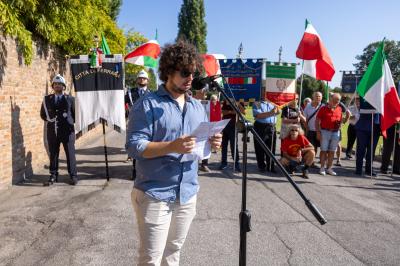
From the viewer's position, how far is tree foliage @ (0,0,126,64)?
6293mm

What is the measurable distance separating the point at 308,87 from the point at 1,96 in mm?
49396

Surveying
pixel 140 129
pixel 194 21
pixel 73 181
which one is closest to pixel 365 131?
pixel 73 181

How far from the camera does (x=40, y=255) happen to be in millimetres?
3895

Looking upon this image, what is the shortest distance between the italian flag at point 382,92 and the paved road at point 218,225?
1634 mm

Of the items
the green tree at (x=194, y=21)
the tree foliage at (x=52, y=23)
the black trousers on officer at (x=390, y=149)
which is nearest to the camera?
the tree foliage at (x=52, y=23)

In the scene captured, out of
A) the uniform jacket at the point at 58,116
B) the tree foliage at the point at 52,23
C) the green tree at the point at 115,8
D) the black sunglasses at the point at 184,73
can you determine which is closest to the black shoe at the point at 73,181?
the uniform jacket at the point at 58,116

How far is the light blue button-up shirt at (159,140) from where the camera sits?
2318mm

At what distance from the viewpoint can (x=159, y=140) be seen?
239cm

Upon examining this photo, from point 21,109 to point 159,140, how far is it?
596 centimetres

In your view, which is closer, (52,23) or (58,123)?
(58,123)

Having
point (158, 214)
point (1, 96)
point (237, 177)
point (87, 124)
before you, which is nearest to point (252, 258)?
point (158, 214)

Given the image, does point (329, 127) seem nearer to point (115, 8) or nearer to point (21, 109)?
point (21, 109)

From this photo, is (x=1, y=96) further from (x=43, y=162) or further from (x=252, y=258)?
(x=252, y=258)

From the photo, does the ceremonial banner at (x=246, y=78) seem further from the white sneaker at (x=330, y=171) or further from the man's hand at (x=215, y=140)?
the man's hand at (x=215, y=140)
